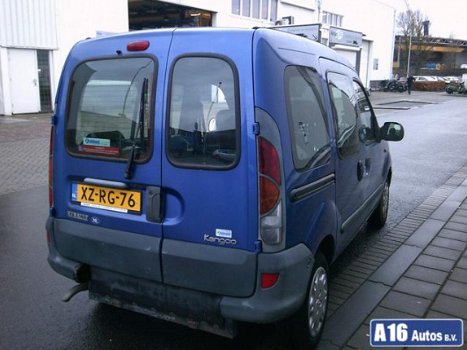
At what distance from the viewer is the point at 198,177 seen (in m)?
2.69

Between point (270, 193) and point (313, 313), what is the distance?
39.3 inches

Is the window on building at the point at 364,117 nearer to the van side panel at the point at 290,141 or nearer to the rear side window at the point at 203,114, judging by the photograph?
the van side panel at the point at 290,141

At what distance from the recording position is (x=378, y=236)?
5395mm

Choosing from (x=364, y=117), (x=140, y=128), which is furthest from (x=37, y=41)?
(x=140, y=128)

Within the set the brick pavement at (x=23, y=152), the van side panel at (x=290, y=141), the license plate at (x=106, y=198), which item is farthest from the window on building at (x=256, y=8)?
the license plate at (x=106, y=198)

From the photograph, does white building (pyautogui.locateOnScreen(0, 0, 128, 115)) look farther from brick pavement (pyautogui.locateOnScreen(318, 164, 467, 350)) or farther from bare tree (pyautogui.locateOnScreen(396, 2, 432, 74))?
bare tree (pyautogui.locateOnScreen(396, 2, 432, 74))

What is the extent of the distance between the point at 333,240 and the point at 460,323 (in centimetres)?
108

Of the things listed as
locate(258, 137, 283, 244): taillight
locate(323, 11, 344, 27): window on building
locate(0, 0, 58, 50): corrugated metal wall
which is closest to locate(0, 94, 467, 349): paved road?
locate(258, 137, 283, 244): taillight

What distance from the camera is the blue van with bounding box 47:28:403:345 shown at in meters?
2.61

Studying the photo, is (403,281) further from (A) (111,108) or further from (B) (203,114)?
(A) (111,108)

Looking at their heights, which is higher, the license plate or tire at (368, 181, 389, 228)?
the license plate

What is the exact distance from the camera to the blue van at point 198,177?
8.57 feet

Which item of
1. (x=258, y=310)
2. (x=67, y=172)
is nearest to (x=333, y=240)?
(x=258, y=310)

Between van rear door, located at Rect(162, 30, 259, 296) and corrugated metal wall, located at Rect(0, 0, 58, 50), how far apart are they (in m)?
17.0
